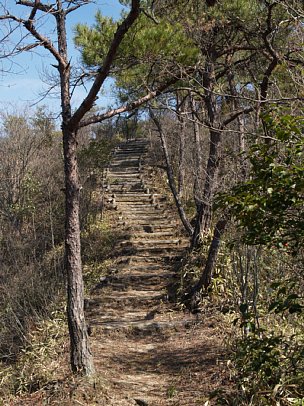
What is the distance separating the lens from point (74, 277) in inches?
205

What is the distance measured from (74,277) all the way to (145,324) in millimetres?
→ 2947

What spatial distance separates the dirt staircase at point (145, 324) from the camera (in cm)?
557

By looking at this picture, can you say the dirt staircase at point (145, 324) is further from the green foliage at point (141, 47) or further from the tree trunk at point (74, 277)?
the green foliage at point (141, 47)

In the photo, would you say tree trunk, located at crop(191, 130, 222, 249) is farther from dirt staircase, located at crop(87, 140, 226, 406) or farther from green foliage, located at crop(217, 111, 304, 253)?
green foliage, located at crop(217, 111, 304, 253)

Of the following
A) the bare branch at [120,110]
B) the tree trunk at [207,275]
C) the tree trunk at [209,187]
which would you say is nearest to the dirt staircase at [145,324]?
the tree trunk at [207,275]

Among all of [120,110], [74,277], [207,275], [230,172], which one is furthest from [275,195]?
[207,275]

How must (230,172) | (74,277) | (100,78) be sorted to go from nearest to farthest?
(100,78) < (74,277) < (230,172)

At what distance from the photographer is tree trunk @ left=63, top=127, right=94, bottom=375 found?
5.18m

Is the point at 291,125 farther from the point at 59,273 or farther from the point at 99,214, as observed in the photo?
the point at 99,214

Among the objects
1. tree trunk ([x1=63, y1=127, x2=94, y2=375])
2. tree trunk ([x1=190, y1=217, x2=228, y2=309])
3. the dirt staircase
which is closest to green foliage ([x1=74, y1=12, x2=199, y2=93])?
tree trunk ([x1=63, y1=127, x2=94, y2=375])

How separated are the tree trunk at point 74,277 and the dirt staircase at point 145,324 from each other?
21.2 inches

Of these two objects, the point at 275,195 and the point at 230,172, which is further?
the point at 230,172

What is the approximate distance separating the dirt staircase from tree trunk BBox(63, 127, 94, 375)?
0.54m

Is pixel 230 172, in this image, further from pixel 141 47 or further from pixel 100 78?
pixel 100 78
